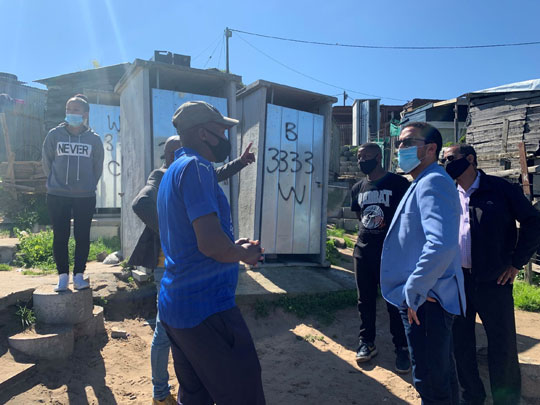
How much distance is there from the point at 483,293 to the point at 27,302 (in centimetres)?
401

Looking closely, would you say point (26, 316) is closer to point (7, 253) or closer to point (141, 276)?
point (141, 276)

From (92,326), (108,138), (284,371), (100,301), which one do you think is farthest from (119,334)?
(108,138)

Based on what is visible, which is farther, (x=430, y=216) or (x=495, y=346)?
(x=495, y=346)

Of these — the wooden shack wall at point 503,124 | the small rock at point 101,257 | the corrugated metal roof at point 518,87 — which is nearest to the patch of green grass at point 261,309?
the small rock at point 101,257

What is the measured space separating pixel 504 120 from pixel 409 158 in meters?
9.92

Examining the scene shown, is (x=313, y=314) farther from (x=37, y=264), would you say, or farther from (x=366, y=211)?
(x=37, y=264)

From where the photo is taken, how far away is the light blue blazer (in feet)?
6.28

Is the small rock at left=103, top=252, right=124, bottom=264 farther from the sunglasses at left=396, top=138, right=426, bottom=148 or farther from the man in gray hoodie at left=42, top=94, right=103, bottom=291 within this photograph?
the sunglasses at left=396, top=138, right=426, bottom=148

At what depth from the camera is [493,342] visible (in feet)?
8.75

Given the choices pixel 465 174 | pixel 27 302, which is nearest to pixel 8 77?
pixel 27 302

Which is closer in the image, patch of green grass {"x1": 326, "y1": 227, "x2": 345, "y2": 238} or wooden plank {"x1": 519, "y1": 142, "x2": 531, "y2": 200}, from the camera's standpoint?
wooden plank {"x1": 519, "y1": 142, "x2": 531, "y2": 200}

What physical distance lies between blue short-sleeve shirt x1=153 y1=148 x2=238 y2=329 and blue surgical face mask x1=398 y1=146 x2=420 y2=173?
1.25 m

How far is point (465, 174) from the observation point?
9.14ft

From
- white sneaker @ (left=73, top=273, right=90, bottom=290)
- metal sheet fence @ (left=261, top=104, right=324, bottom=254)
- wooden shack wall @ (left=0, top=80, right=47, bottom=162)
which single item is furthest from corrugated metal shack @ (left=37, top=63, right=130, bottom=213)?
wooden shack wall @ (left=0, top=80, right=47, bottom=162)
